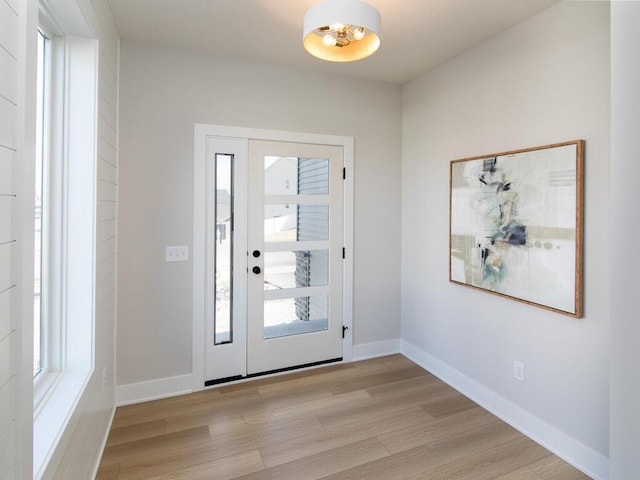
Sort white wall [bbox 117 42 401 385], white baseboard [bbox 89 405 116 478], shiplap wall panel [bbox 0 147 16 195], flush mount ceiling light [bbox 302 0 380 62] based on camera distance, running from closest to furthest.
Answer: shiplap wall panel [bbox 0 147 16 195]
flush mount ceiling light [bbox 302 0 380 62]
white baseboard [bbox 89 405 116 478]
white wall [bbox 117 42 401 385]

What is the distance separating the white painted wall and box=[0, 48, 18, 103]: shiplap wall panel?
77.6 inches

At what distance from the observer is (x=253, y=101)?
295cm

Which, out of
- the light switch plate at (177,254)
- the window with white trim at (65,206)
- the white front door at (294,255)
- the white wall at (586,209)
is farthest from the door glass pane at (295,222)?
the window with white trim at (65,206)

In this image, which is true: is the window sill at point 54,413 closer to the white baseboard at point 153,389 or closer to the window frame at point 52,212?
the window frame at point 52,212

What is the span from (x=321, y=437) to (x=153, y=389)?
1.36m

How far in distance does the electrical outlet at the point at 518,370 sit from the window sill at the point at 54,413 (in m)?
2.52

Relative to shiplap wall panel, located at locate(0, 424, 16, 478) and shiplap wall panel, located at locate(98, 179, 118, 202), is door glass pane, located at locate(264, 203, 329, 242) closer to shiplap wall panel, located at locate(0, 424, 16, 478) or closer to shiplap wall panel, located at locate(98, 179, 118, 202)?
shiplap wall panel, located at locate(98, 179, 118, 202)

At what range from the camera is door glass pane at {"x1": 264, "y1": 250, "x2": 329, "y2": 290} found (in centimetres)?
308

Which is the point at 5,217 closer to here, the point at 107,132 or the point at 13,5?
the point at 13,5

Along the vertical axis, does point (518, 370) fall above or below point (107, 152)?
below

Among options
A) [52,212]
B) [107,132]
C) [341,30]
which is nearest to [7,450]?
[52,212]

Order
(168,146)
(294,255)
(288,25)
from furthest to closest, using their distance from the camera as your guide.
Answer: (294,255) < (168,146) < (288,25)

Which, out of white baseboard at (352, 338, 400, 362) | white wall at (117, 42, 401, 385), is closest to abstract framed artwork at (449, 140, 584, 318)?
white baseboard at (352, 338, 400, 362)

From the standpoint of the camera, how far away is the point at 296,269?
318 centimetres
